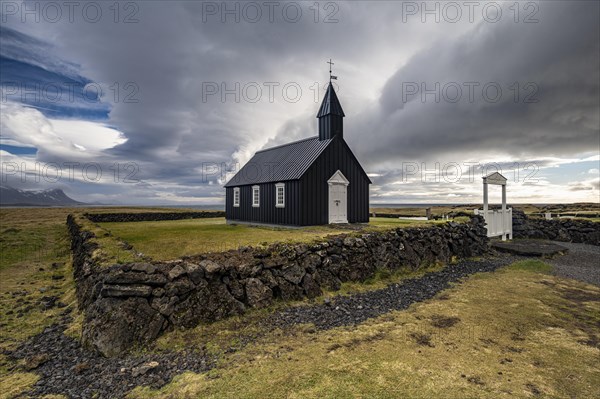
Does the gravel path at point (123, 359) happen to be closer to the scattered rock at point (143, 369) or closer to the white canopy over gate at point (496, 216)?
the scattered rock at point (143, 369)

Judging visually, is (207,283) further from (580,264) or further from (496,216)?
(496,216)

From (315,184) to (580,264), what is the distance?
630 inches

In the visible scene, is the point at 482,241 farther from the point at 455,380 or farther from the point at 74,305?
the point at 74,305

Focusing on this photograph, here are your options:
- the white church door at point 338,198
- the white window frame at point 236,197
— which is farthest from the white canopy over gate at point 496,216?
the white window frame at point 236,197

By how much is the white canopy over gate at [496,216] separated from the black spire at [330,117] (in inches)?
467

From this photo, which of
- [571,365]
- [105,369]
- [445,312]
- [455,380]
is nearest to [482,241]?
[445,312]

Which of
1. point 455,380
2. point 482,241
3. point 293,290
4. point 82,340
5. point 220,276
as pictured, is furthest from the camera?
point 482,241

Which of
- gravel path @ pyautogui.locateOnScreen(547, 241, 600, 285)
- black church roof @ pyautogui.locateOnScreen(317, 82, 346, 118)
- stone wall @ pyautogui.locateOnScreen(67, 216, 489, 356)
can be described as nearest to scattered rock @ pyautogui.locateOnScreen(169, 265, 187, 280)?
stone wall @ pyautogui.locateOnScreen(67, 216, 489, 356)

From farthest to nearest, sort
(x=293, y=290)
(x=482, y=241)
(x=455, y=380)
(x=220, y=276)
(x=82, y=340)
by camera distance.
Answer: (x=482, y=241)
(x=293, y=290)
(x=220, y=276)
(x=82, y=340)
(x=455, y=380)

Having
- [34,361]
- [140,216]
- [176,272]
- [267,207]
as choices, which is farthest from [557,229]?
[140,216]

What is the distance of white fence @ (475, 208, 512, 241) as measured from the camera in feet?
77.0

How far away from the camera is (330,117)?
861 inches

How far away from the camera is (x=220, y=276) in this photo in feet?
31.2

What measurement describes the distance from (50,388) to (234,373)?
149 inches
